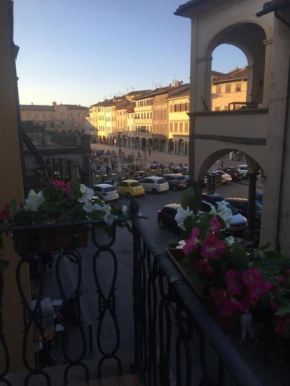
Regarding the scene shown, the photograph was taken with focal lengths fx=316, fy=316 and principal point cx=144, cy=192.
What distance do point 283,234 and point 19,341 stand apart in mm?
7449

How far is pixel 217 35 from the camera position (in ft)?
40.6

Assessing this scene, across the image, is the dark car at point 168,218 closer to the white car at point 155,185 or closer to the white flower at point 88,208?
the white car at point 155,185

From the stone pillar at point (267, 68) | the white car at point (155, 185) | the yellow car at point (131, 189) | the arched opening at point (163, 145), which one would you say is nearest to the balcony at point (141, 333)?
the stone pillar at point (267, 68)

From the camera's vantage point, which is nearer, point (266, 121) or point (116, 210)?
point (116, 210)

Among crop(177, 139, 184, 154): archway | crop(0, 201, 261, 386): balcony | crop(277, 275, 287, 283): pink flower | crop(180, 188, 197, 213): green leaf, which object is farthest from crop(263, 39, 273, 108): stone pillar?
crop(177, 139, 184, 154): archway

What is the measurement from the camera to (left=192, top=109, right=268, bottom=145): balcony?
10.4 meters

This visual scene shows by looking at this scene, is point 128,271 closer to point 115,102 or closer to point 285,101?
point 285,101

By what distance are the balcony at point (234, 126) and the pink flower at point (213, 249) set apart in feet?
31.2

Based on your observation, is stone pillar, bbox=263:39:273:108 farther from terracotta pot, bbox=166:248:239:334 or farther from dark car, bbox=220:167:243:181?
dark car, bbox=220:167:243:181

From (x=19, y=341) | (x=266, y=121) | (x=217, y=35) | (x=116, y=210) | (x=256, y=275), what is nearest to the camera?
(x=256, y=275)

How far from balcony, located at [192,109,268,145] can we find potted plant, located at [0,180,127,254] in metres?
9.08

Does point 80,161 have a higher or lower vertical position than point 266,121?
lower

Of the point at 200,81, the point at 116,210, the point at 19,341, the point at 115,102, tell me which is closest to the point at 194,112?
the point at 200,81

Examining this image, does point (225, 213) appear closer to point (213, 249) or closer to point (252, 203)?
point (213, 249)
